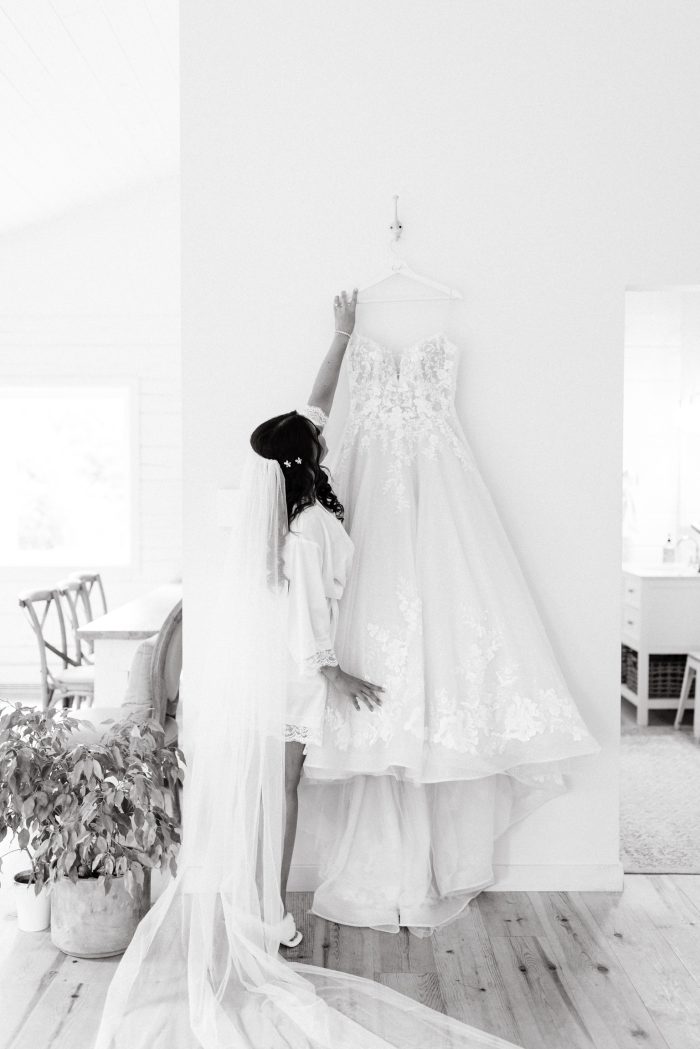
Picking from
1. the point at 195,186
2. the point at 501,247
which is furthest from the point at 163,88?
the point at 501,247

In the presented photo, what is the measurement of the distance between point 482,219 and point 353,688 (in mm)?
1499

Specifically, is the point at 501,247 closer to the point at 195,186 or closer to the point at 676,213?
the point at 676,213

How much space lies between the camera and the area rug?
3062 millimetres

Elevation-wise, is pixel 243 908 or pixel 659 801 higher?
pixel 243 908

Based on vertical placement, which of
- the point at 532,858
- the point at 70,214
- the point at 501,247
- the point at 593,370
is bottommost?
the point at 532,858

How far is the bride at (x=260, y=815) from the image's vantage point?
2018 mm

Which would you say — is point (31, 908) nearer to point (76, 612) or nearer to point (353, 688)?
point (353, 688)

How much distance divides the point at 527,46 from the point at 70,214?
156 inches

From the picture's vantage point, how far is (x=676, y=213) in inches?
109

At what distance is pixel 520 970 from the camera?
231cm

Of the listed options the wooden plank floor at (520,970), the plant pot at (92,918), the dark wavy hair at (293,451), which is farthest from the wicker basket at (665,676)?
the plant pot at (92,918)

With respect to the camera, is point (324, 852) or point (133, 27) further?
point (133, 27)

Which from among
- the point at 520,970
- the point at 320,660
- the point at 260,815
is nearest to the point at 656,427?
the point at 320,660

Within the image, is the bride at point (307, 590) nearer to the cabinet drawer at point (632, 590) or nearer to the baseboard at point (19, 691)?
the cabinet drawer at point (632, 590)
